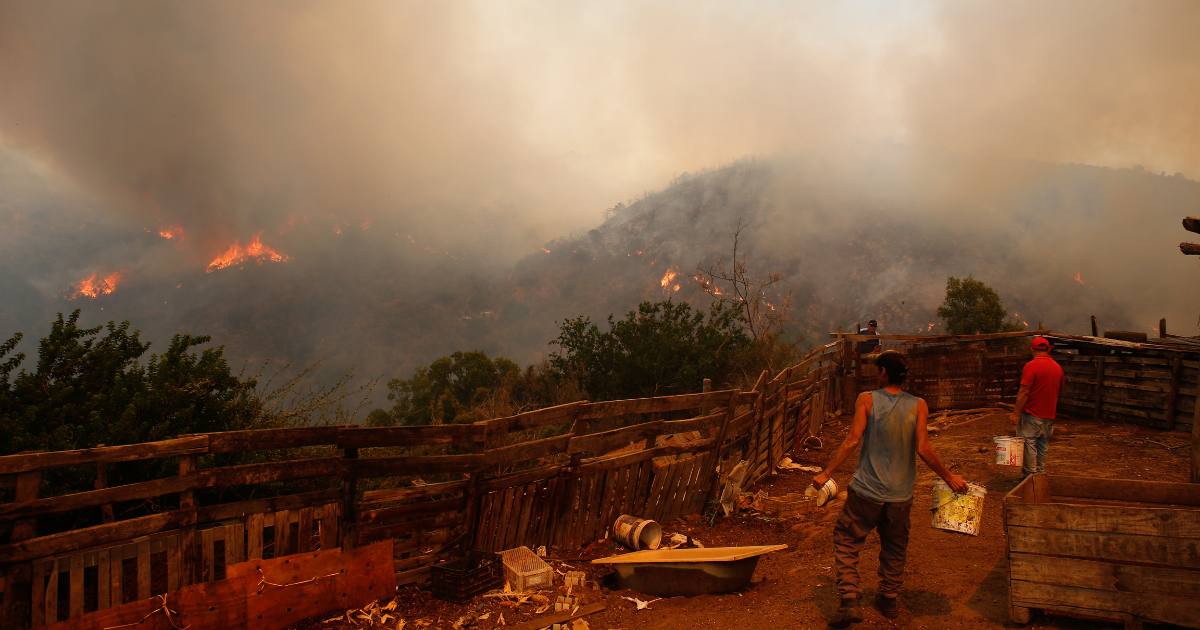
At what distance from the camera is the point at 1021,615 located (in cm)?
383

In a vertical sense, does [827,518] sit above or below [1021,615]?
below

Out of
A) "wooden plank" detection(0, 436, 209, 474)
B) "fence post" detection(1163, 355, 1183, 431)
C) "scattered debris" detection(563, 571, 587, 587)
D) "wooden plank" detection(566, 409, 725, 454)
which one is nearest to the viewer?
"wooden plank" detection(0, 436, 209, 474)

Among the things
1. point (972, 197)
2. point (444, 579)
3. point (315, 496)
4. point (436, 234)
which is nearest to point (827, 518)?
point (444, 579)

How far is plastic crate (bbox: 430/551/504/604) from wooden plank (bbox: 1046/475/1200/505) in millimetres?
4657

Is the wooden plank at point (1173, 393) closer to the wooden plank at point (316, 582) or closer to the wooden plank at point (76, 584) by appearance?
the wooden plank at point (316, 582)

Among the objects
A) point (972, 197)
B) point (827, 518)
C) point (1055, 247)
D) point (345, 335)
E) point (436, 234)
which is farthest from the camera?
point (436, 234)

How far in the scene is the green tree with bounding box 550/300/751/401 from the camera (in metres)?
31.1

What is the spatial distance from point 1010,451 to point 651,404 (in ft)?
13.2

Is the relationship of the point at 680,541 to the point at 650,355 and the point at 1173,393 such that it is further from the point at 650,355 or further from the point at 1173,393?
the point at 650,355

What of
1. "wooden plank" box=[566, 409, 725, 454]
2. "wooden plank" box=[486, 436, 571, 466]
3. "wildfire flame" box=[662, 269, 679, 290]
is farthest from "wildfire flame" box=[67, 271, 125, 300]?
"wooden plank" box=[566, 409, 725, 454]

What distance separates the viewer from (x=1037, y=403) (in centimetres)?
702

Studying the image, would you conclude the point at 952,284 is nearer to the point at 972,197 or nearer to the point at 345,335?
the point at 972,197

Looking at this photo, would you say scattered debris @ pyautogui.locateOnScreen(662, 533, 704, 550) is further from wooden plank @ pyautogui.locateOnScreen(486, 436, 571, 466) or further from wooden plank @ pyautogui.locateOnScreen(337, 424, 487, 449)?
wooden plank @ pyautogui.locateOnScreen(337, 424, 487, 449)

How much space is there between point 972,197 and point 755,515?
130 metres
